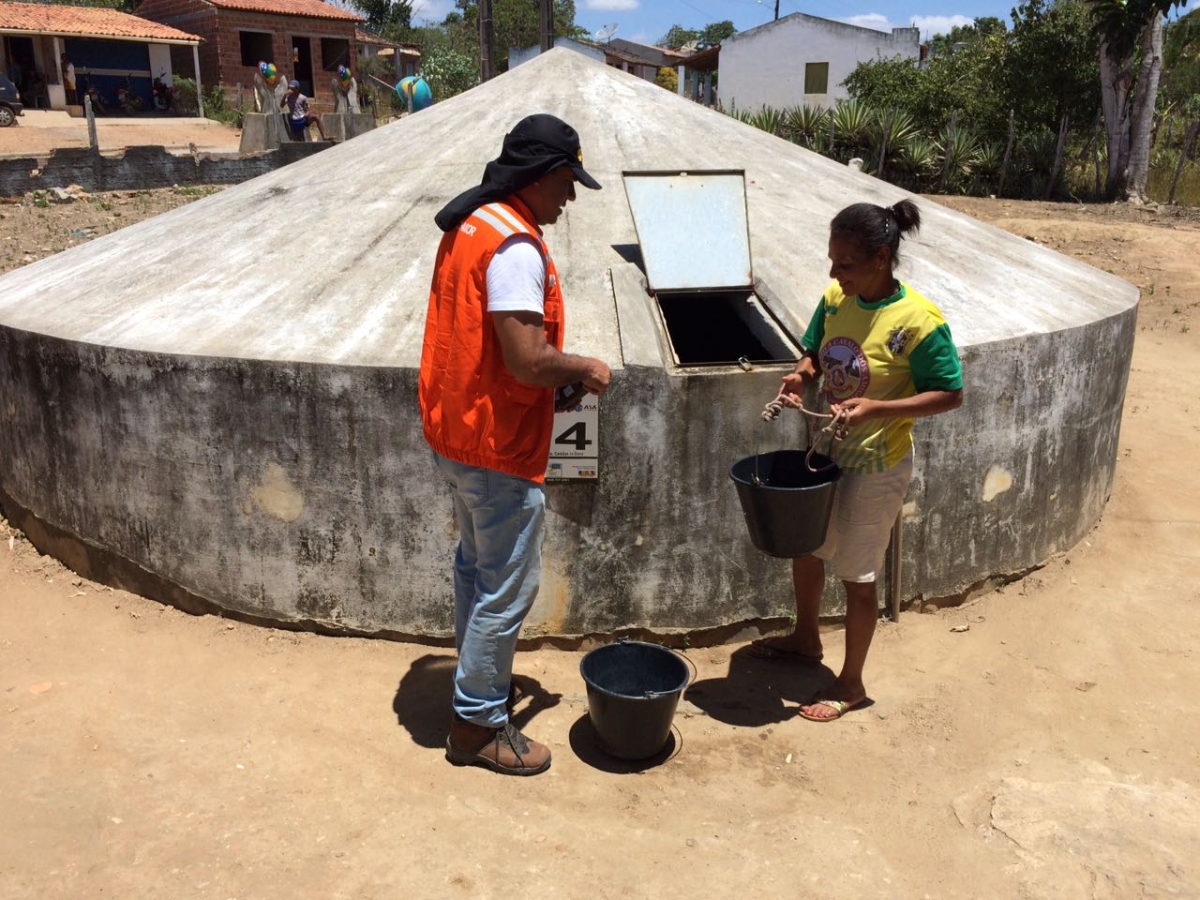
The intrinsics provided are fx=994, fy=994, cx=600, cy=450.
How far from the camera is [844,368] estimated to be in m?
3.36

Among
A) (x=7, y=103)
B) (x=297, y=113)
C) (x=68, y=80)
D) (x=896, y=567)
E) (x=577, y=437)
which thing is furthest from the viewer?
(x=68, y=80)

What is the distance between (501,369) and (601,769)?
1.47m

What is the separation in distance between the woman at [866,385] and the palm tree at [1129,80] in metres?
16.8

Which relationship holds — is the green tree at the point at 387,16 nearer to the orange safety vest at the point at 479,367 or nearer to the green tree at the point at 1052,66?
the green tree at the point at 1052,66

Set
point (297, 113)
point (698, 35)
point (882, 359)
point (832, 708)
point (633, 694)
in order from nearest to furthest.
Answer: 1. point (882, 359)
2. point (633, 694)
3. point (832, 708)
4. point (297, 113)
5. point (698, 35)

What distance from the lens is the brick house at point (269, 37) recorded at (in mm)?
31422

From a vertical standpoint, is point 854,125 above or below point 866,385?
above

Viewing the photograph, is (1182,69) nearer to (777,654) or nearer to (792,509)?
(777,654)

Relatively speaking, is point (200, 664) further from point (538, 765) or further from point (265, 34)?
point (265, 34)

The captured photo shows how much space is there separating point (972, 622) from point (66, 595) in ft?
14.0

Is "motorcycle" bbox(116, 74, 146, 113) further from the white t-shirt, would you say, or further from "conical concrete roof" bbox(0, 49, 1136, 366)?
the white t-shirt

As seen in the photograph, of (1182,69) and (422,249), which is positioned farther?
(1182,69)

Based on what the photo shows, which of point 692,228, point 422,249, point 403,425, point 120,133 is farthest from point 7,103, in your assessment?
point 403,425

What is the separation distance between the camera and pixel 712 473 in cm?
411
